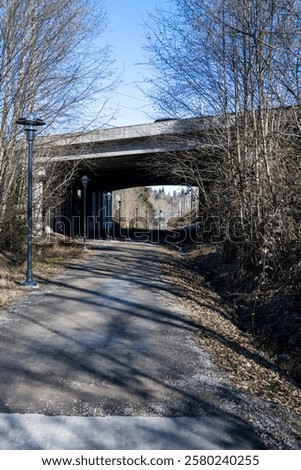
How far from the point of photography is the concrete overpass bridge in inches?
676

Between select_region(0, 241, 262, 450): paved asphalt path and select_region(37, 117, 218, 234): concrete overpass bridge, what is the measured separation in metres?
9.60

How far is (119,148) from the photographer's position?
1105 inches

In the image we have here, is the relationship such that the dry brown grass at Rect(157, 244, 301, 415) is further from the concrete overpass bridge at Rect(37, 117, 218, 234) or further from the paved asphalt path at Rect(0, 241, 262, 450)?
the concrete overpass bridge at Rect(37, 117, 218, 234)

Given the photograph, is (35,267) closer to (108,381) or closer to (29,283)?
(29,283)

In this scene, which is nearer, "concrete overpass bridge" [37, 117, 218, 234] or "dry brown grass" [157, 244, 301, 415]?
"dry brown grass" [157, 244, 301, 415]

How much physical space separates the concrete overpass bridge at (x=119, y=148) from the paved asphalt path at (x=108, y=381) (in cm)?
960

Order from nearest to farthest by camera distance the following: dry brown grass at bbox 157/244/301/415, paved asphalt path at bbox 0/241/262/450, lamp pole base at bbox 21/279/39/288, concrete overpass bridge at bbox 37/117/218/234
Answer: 1. paved asphalt path at bbox 0/241/262/450
2. dry brown grass at bbox 157/244/301/415
3. lamp pole base at bbox 21/279/39/288
4. concrete overpass bridge at bbox 37/117/218/234

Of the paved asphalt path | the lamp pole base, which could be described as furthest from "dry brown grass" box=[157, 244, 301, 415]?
the lamp pole base

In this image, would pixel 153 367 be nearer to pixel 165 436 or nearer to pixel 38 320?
pixel 165 436

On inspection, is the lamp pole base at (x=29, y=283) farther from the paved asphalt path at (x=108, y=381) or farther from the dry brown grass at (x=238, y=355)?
the dry brown grass at (x=238, y=355)

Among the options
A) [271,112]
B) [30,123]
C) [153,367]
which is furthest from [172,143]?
[153,367]

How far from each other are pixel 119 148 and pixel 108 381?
24110 mm

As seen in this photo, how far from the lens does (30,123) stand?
34.4 feet

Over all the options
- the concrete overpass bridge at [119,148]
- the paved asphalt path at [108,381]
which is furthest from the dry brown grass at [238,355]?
the concrete overpass bridge at [119,148]
